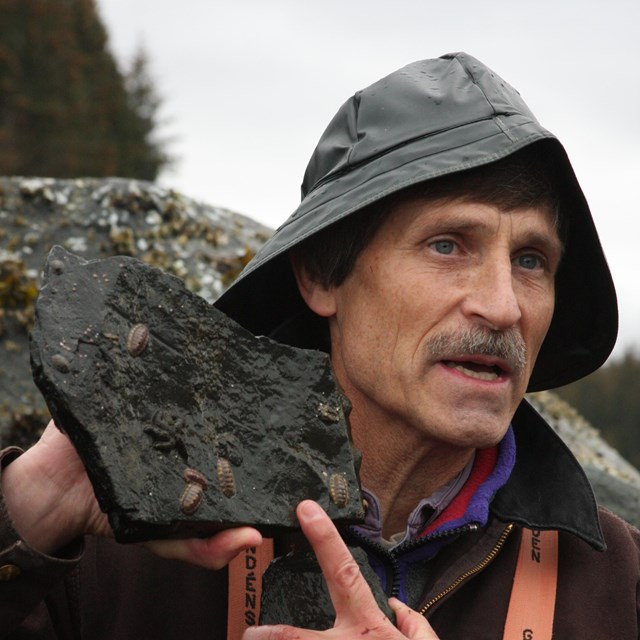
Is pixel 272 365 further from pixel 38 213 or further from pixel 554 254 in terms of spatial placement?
pixel 38 213

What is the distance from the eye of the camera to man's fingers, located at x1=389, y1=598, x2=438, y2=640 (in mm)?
2613

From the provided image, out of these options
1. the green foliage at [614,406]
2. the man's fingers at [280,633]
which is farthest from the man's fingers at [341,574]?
the green foliage at [614,406]

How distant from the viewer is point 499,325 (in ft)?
10.1

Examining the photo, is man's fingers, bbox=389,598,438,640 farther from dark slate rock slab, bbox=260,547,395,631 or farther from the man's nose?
the man's nose

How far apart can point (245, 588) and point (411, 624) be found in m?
0.66

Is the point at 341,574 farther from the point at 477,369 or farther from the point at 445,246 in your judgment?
the point at 445,246

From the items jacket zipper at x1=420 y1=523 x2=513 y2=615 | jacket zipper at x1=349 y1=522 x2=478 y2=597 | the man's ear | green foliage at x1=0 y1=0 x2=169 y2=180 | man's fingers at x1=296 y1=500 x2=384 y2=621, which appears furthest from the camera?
green foliage at x1=0 y1=0 x2=169 y2=180

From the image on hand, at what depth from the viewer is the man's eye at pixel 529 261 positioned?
132 inches

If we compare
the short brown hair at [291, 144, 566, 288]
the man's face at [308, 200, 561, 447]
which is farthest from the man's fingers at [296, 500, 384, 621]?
the short brown hair at [291, 144, 566, 288]

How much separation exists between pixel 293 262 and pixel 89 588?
4.35ft

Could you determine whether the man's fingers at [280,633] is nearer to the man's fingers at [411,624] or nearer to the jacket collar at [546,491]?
the man's fingers at [411,624]

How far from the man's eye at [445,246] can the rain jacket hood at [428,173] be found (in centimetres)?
27

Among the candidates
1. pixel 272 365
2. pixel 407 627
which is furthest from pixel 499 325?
pixel 407 627

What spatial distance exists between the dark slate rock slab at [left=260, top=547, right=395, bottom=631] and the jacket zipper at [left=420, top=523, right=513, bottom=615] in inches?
14.8
